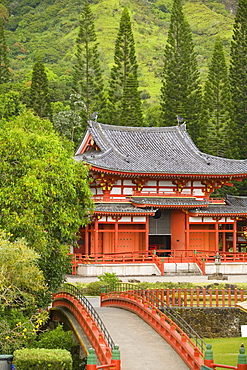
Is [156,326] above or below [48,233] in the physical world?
below

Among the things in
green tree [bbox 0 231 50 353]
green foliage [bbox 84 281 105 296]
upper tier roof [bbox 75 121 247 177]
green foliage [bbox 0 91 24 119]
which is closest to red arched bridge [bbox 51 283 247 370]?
green tree [bbox 0 231 50 353]

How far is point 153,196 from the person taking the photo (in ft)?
132

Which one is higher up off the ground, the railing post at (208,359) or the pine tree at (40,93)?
the pine tree at (40,93)

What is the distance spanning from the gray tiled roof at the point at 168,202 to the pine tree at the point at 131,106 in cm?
1571

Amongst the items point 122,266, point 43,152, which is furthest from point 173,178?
point 43,152

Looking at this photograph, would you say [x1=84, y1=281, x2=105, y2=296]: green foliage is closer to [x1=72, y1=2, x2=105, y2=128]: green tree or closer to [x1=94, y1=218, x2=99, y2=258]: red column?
[x1=94, y1=218, x2=99, y2=258]: red column

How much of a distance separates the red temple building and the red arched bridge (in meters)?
11.6

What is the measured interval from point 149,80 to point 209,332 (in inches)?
3965

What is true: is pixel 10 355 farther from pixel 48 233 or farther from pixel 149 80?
pixel 149 80

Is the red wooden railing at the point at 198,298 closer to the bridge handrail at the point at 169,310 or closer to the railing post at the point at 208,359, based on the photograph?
the bridge handrail at the point at 169,310

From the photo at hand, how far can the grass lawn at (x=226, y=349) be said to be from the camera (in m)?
20.5

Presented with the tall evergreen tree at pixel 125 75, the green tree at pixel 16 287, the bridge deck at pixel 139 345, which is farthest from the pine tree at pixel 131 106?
the green tree at pixel 16 287

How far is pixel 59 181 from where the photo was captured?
22.1 metres

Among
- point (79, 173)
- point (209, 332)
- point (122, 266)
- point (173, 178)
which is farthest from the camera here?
point (173, 178)
